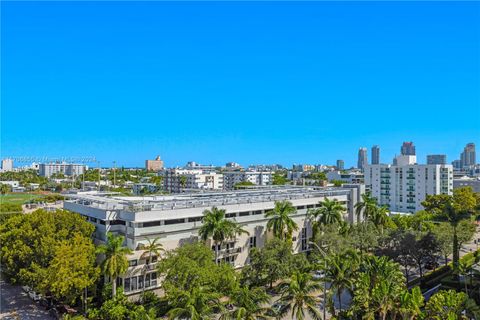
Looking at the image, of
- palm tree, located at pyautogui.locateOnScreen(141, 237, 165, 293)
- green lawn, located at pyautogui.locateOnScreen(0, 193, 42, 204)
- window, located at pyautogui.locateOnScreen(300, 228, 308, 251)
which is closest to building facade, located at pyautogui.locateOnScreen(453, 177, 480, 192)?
window, located at pyautogui.locateOnScreen(300, 228, 308, 251)

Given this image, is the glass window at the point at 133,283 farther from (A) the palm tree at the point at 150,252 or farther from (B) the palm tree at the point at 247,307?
(B) the palm tree at the point at 247,307

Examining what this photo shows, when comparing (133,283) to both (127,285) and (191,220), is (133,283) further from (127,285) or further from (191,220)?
(191,220)

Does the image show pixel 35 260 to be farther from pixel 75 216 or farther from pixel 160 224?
pixel 160 224

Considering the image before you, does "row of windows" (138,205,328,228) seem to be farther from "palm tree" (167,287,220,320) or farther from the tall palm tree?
"palm tree" (167,287,220,320)

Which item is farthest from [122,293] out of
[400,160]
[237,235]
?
[400,160]

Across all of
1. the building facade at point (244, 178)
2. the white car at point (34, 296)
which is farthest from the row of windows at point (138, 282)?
the building facade at point (244, 178)
